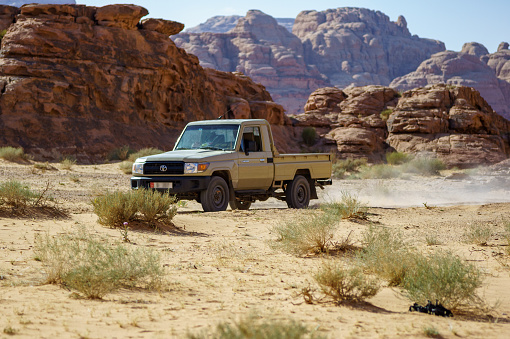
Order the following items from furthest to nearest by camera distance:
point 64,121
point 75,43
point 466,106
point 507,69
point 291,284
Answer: point 507,69 < point 466,106 < point 75,43 < point 64,121 < point 291,284

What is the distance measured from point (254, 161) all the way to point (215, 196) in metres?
1.30

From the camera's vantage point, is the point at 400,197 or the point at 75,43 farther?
the point at 75,43

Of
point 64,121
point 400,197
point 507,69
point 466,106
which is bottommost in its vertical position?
point 400,197

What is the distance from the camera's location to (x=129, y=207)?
10141 mm

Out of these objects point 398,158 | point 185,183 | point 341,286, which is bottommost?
point 341,286

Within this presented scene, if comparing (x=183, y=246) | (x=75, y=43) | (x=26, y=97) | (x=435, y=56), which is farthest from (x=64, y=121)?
(x=435, y=56)

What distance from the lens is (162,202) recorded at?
10406 mm

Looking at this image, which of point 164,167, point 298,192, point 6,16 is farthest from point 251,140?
point 6,16

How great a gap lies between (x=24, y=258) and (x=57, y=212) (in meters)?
3.76

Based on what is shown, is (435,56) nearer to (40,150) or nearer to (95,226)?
(40,150)

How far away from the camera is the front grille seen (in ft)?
40.2

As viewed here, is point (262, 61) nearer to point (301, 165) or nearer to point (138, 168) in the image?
point (301, 165)

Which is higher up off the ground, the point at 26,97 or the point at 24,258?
the point at 26,97

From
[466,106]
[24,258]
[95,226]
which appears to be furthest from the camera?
[466,106]
